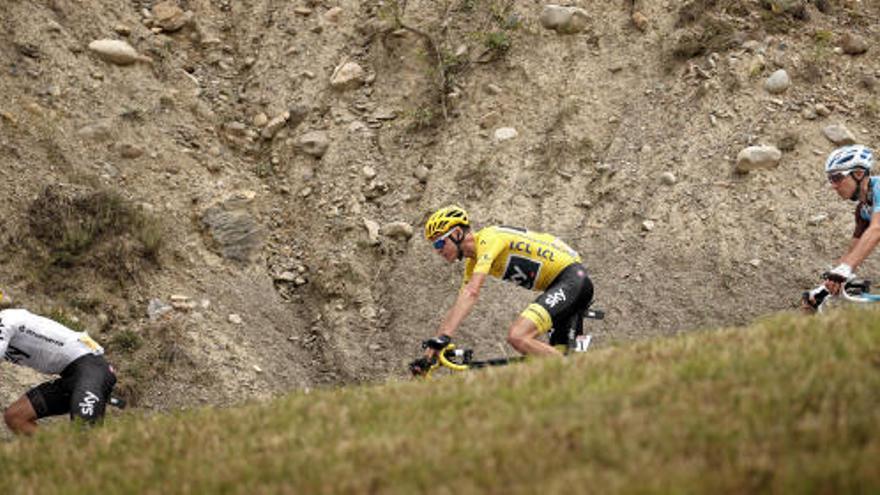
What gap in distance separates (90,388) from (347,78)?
11921mm

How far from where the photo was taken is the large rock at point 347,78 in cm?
2097

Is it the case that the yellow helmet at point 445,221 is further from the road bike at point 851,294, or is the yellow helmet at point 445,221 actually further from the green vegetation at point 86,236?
the green vegetation at point 86,236

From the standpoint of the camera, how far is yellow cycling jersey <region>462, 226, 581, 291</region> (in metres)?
11.6

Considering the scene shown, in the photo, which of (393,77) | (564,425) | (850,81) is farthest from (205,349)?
(850,81)

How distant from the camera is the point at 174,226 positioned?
1794 centimetres

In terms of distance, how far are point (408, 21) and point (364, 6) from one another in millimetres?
1271

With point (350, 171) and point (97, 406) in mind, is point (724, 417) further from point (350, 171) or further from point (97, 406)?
point (350, 171)

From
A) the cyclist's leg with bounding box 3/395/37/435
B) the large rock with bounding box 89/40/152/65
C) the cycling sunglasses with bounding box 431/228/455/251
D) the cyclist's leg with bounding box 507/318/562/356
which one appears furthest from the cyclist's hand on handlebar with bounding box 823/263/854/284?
the large rock with bounding box 89/40/152/65

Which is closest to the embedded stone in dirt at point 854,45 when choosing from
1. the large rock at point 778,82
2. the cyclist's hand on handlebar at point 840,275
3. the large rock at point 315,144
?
the large rock at point 778,82

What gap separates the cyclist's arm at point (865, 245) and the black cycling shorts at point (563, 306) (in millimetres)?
2910

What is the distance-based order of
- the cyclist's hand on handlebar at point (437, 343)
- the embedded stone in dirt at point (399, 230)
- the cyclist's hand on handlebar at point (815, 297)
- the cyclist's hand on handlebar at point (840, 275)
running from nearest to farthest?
the cyclist's hand on handlebar at point (840, 275)
the cyclist's hand on handlebar at point (437, 343)
the cyclist's hand on handlebar at point (815, 297)
the embedded stone in dirt at point (399, 230)

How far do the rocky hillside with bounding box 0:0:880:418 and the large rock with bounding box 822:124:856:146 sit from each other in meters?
0.04

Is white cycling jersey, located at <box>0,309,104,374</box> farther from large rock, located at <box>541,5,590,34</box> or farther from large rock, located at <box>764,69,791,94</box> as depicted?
large rock, located at <box>764,69,791,94</box>

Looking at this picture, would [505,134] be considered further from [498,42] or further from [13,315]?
[13,315]
